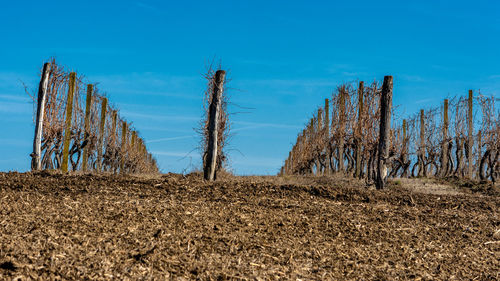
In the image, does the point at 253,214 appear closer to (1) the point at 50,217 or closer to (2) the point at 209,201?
(2) the point at 209,201

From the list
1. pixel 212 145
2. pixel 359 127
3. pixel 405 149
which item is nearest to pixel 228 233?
pixel 212 145

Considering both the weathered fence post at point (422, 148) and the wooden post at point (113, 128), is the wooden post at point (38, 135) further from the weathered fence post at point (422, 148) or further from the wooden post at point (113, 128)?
the weathered fence post at point (422, 148)

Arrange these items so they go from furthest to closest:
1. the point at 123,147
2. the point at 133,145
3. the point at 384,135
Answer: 1. the point at 133,145
2. the point at 123,147
3. the point at 384,135

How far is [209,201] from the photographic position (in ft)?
22.0

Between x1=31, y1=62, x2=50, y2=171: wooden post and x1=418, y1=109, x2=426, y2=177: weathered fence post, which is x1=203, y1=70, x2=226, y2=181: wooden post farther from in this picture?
x1=418, y1=109, x2=426, y2=177: weathered fence post

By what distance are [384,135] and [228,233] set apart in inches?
259

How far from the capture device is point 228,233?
5152 millimetres

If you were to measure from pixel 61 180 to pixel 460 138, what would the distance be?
1710 centimetres

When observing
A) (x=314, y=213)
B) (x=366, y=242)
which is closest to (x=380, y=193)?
(x=314, y=213)

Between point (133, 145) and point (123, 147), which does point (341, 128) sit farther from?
point (133, 145)

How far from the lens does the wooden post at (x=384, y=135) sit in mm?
10625

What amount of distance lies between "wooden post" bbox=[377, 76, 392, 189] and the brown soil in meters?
2.72

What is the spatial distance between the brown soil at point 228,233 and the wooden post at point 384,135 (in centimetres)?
272

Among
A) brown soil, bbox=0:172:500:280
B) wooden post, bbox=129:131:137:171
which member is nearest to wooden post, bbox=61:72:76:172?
brown soil, bbox=0:172:500:280
